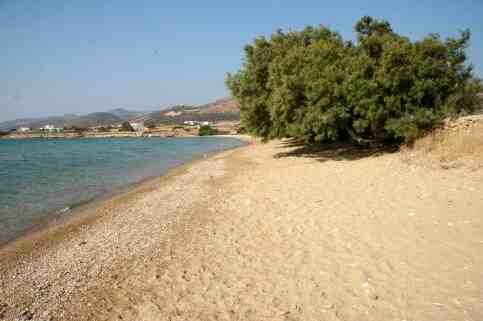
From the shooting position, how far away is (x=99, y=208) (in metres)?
13.5

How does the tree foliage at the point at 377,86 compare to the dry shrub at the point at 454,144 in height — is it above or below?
above

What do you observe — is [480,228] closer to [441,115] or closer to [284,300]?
[284,300]

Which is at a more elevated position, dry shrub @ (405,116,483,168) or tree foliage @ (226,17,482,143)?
tree foliage @ (226,17,482,143)

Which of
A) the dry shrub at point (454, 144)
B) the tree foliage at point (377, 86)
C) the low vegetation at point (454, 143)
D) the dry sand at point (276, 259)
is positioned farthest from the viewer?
the tree foliage at point (377, 86)

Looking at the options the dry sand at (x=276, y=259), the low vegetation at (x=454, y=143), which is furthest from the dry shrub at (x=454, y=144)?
the dry sand at (x=276, y=259)

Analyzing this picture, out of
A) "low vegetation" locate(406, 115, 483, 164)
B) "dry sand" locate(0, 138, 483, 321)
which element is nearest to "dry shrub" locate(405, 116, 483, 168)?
"low vegetation" locate(406, 115, 483, 164)

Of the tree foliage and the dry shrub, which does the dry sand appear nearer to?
the dry shrub

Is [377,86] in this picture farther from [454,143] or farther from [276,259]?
[276,259]

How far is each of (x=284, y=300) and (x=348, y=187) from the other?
7.16 metres

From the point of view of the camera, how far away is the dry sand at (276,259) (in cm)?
470

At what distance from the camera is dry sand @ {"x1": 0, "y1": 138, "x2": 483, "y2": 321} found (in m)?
4.70

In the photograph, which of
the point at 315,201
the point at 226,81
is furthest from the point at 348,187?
the point at 226,81

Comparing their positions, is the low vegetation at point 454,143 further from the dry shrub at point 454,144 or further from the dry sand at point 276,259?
the dry sand at point 276,259

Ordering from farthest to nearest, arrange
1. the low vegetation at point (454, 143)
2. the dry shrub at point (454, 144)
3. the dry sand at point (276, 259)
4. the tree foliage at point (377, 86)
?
1. the tree foliage at point (377, 86)
2. the low vegetation at point (454, 143)
3. the dry shrub at point (454, 144)
4. the dry sand at point (276, 259)
